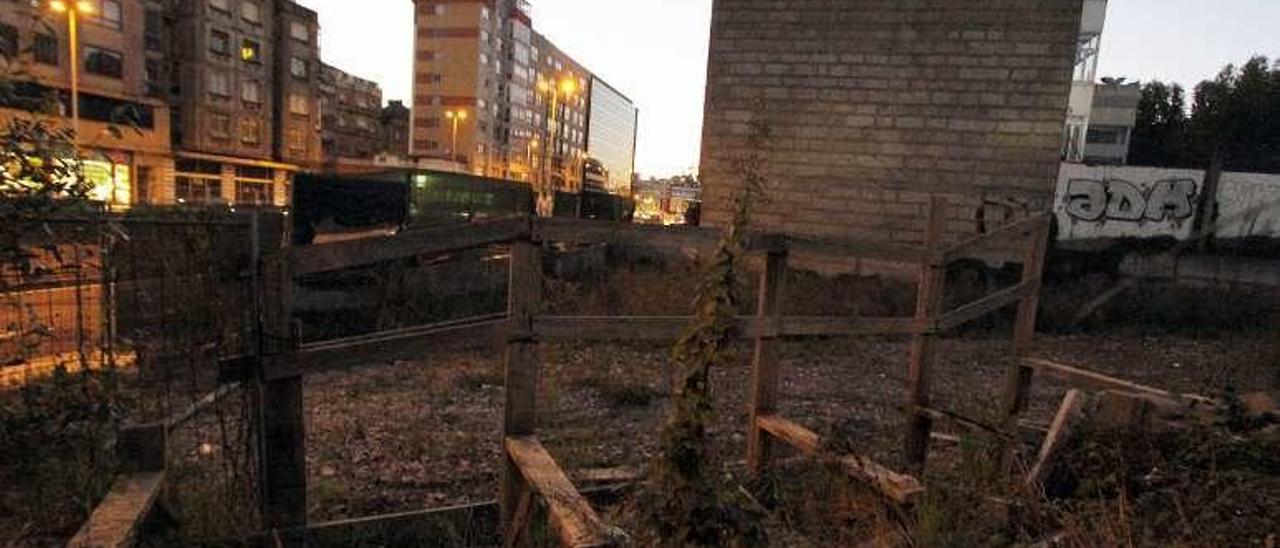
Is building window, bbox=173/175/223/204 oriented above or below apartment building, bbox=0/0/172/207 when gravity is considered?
below

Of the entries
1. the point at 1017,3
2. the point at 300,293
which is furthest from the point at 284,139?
the point at 1017,3

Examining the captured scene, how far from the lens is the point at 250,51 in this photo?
140 feet

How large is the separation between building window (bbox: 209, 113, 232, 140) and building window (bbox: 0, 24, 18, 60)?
45.0m

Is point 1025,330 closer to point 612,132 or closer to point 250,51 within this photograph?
point 250,51

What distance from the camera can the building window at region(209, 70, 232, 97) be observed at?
40150 mm

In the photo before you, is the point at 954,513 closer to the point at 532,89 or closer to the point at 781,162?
the point at 781,162

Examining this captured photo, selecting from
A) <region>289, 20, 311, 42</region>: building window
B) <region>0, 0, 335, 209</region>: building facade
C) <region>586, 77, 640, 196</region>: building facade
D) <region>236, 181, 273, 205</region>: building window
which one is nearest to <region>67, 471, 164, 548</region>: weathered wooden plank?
<region>0, 0, 335, 209</region>: building facade

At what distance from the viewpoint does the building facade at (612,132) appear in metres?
132

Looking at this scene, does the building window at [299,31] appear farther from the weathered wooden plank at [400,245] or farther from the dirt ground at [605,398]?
the weathered wooden plank at [400,245]

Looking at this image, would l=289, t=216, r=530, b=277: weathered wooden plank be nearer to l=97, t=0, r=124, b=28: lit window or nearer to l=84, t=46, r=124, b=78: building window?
l=84, t=46, r=124, b=78: building window

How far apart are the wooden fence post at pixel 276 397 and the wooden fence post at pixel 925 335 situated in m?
3.96

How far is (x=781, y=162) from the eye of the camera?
584 inches

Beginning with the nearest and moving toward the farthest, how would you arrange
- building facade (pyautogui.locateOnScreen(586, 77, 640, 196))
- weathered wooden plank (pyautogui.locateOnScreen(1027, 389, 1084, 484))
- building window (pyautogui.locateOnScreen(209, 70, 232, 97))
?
weathered wooden plank (pyautogui.locateOnScreen(1027, 389, 1084, 484))
building window (pyautogui.locateOnScreen(209, 70, 232, 97))
building facade (pyautogui.locateOnScreen(586, 77, 640, 196))

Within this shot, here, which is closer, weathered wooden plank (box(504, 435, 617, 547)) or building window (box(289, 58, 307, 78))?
weathered wooden plank (box(504, 435, 617, 547))
